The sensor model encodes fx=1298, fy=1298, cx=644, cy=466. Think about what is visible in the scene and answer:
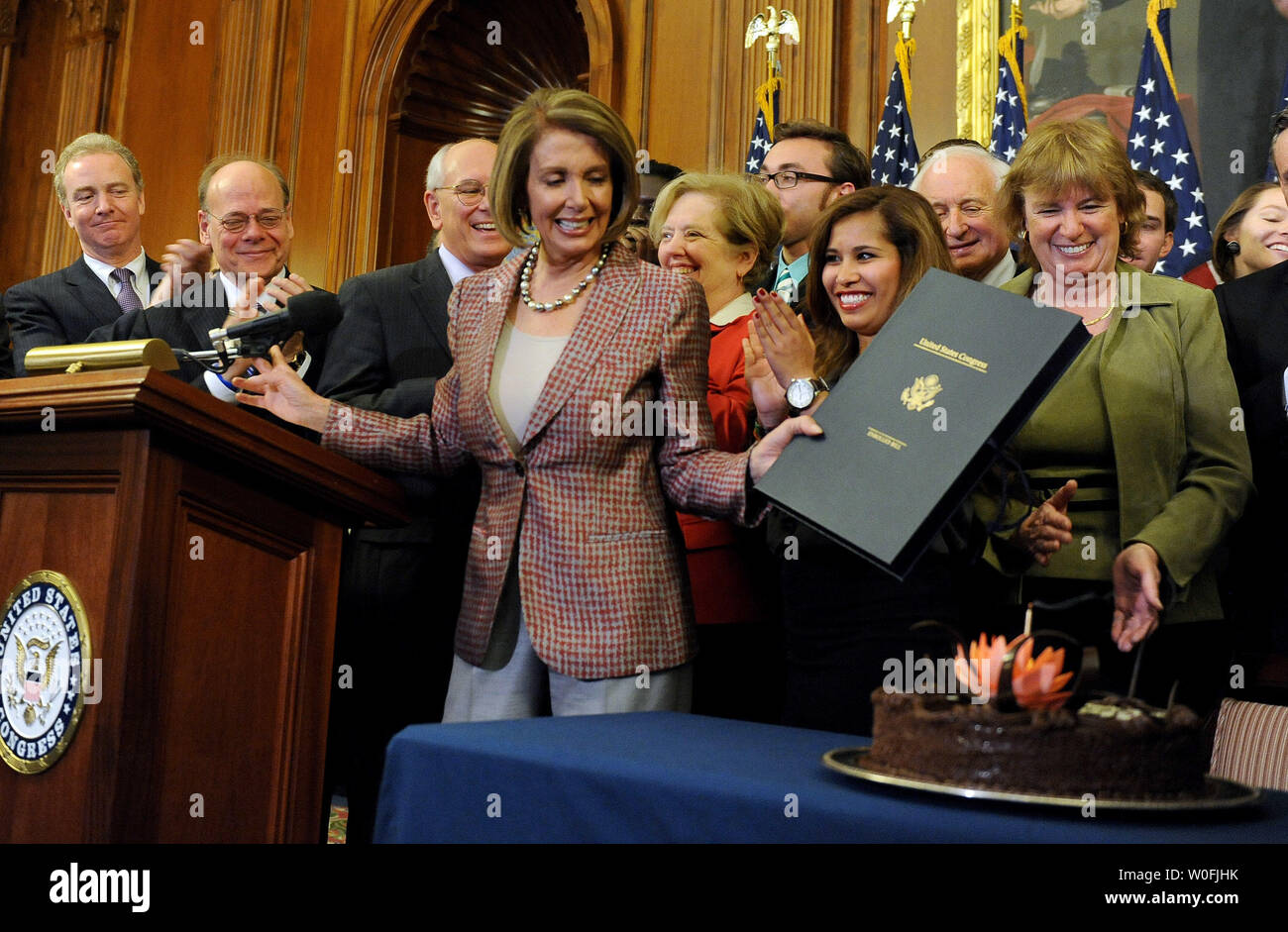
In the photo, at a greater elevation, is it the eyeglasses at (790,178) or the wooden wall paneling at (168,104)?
the wooden wall paneling at (168,104)

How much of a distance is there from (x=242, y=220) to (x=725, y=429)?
1.49m

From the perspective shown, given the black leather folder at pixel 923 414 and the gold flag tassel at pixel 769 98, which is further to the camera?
the gold flag tassel at pixel 769 98

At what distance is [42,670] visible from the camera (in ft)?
6.14

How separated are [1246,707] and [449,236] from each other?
2005 mm

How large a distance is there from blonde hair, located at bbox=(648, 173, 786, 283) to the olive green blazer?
97 cm

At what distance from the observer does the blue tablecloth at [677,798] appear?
1066mm

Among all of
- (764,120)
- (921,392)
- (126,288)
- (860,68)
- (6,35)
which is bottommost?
(921,392)

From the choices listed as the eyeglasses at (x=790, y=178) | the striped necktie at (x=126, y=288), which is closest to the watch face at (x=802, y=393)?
the eyeglasses at (x=790, y=178)

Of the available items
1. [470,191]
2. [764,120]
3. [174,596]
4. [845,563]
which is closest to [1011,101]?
[764,120]

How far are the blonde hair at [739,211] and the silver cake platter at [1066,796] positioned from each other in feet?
6.60

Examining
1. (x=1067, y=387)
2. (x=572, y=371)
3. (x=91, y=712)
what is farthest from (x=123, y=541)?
(x=1067, y=387)

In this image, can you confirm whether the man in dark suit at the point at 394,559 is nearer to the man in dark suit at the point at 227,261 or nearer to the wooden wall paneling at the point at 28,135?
the man in dark suit at the point at 227,261

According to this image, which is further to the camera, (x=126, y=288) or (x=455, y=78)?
(x=455, y=78)

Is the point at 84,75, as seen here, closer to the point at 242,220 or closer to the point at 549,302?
the point at 242,220
